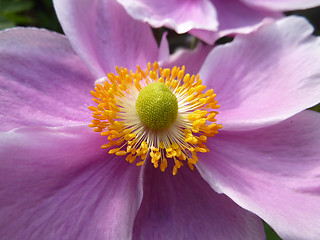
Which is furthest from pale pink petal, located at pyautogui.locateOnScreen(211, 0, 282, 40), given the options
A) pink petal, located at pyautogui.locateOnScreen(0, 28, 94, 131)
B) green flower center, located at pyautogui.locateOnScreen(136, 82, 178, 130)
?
pink petal, located at pyautogui.locateOnScreen(0, 28, 94, 131)

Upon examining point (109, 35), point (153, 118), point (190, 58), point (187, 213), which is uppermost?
point (109, 35)

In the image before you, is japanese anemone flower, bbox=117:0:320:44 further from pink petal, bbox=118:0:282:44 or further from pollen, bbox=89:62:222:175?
pollen, bbox=89:62:222:175

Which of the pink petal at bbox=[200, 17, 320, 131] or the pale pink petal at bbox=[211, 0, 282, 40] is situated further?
the pale pink petal at bbox=[211, 0, 282, 40]

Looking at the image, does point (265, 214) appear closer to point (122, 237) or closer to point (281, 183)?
point (281, 183)

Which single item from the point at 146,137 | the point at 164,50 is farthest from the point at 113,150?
the point at 164,50

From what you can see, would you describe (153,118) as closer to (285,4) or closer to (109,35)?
(109,35)

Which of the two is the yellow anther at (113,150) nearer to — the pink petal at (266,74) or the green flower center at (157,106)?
the green flower center at (157,106)
